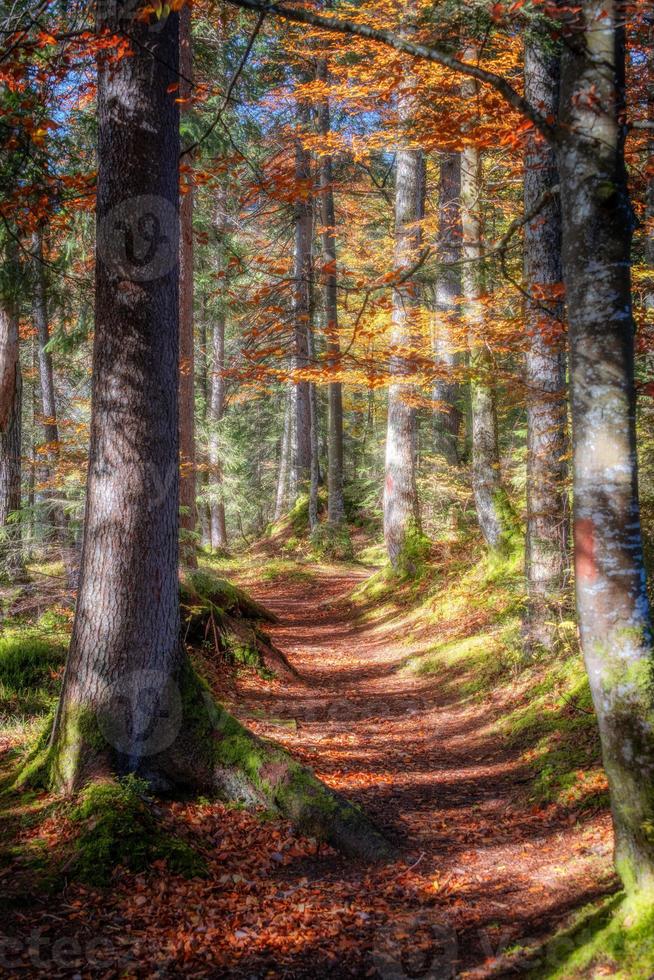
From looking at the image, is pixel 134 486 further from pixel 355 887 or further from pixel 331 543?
pixel 331 543

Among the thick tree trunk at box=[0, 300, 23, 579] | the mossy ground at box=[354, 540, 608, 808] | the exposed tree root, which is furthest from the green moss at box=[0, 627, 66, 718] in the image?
the mossy ground at box=[354, 540, 608, 808]

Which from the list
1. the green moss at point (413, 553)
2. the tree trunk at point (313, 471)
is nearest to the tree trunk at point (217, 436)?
the tree trunk at point (313, 471)

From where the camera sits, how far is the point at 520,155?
27.1 ft

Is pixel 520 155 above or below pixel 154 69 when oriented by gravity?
above

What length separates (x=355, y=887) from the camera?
432 cm

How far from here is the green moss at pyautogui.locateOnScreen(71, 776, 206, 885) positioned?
4004mm

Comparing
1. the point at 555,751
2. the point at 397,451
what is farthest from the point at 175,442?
the point at 397,451

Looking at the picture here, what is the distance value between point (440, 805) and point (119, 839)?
8.84ft

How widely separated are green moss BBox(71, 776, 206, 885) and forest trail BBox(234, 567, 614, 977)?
1.04 metres

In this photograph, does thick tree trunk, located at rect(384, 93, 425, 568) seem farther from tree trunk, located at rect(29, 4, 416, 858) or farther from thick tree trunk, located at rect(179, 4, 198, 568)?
tree trunk, located at rect(29, 4, 416, 858)

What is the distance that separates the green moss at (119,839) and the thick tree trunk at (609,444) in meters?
2.58

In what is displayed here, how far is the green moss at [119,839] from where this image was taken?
400 cm

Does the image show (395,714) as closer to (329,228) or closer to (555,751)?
(555,751)

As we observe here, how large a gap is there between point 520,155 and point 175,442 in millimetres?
6015
